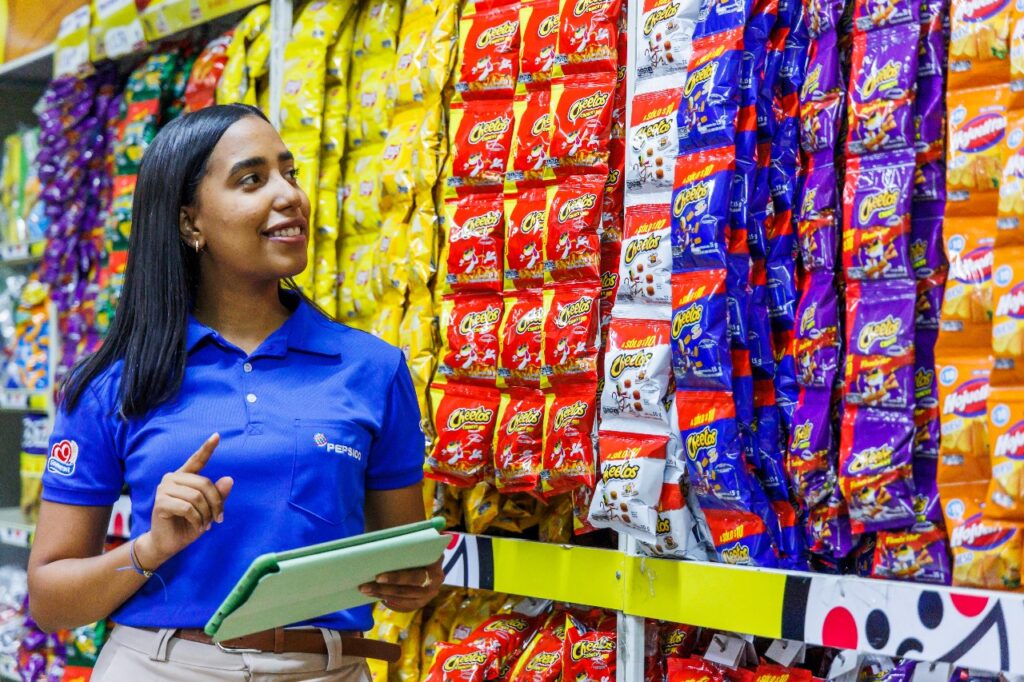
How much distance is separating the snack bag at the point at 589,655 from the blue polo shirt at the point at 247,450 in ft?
2.06

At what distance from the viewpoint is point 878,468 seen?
5.42 ft

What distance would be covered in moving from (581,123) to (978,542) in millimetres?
1021

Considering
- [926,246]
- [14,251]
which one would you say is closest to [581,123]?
[926,246]

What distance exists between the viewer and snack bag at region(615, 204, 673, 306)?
6.32ft

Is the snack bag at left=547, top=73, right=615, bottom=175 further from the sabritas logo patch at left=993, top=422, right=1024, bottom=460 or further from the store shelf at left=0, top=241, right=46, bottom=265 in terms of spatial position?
the store shelf at left=0, top=241, right=46, bottom=265

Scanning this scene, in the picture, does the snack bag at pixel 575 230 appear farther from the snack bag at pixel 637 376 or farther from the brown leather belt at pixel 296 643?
the brown leather belt at pixel 296 643

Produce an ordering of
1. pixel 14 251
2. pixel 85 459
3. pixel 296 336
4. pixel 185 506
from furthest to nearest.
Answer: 1. pixel 14 251
2. pixel 296 336
3. pixel 85 459
4. pixel 185 506

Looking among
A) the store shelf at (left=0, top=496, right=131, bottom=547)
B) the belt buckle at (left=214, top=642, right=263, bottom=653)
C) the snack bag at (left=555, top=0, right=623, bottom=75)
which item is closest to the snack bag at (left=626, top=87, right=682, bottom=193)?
the snack bag at (left=555, top=0, right=623, bottom=75)

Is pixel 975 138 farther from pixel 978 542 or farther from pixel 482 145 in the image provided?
pixel 482 145

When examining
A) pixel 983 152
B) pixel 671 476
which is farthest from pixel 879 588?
pixel 983 152

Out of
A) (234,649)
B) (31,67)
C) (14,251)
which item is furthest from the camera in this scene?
(31,67)

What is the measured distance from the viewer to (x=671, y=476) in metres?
1.90

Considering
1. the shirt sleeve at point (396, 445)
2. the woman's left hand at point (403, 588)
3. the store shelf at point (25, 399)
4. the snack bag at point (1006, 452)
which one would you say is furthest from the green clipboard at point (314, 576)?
the store shelf at point (25, 399)

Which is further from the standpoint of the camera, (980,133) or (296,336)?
(296,336)
